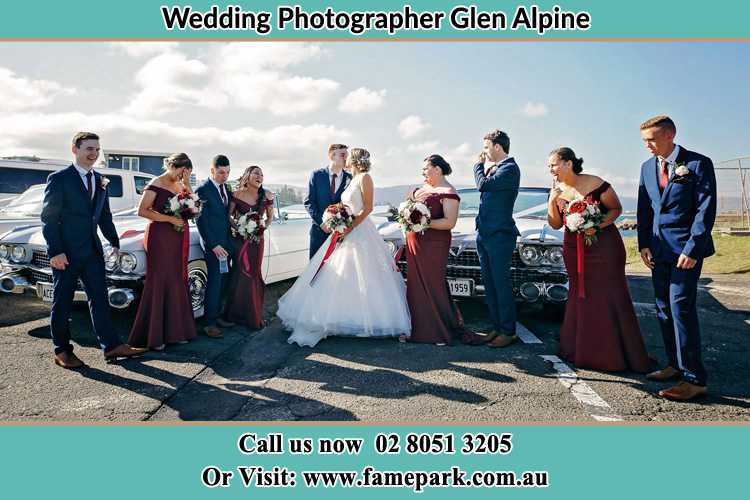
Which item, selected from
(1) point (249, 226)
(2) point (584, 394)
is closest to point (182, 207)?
(1) point (249, 226)

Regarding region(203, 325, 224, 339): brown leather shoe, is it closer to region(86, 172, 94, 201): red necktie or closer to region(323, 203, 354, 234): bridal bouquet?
region(323, 203, 354, 234): bridal bouquet

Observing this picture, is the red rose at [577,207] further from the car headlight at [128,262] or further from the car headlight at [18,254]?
the car headlight at [18,254]

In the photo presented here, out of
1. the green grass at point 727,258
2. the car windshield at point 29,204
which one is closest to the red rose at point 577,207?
the car windshield at point 29,204

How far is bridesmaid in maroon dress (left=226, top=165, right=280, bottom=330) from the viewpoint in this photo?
5.62 metres

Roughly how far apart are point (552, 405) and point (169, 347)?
3.64 meters

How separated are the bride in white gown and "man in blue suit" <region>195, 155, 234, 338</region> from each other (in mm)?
775

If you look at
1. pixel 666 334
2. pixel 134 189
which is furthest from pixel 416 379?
pixel 134 189

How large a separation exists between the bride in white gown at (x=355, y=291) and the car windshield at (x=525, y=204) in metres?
2.06

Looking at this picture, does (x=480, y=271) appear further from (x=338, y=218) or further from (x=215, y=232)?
(x=215, y=232)

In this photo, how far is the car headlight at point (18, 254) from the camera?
18.3ft

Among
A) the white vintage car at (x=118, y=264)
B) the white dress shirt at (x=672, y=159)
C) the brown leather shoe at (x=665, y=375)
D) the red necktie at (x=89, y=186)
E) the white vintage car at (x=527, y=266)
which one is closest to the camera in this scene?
the white dress shirt at (x=672, y=159)

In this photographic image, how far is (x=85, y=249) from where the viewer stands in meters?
4.26

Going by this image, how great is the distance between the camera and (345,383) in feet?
12.6

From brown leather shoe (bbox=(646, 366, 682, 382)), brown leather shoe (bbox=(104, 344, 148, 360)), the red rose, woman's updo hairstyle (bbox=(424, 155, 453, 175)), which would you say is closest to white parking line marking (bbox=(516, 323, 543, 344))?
brown leather shoe (bbox=(646, 366, 682, 382))
